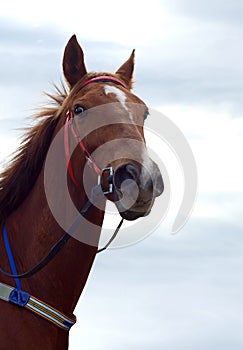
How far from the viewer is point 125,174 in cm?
780

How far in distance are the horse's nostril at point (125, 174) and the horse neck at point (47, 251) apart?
2.33ft

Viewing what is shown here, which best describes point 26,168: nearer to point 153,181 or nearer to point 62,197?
point 62,197

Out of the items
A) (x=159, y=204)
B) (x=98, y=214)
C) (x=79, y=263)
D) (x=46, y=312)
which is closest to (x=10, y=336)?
(x=46, y=312)

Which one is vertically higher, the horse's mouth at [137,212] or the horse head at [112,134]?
the horse head at [112,134]

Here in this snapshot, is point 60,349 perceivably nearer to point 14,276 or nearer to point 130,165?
point 14,276

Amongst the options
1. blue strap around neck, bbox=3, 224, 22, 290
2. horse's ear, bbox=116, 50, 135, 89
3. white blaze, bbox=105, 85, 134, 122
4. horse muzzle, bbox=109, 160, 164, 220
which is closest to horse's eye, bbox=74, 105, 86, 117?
white blaze, bbox=105, 85, 134, 122

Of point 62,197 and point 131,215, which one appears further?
point 62,197

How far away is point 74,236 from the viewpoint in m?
8.55

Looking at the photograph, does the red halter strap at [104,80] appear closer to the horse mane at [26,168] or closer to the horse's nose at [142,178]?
the horse mane at [26,168]

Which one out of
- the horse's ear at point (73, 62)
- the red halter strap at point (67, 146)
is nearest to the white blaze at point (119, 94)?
the red halter strap at point (67, 146)

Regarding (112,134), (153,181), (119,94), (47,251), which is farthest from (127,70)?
(47,251)

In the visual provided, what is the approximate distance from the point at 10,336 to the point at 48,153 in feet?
7.30

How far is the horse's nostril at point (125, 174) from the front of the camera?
7.69 m

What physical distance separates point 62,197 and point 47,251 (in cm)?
68
